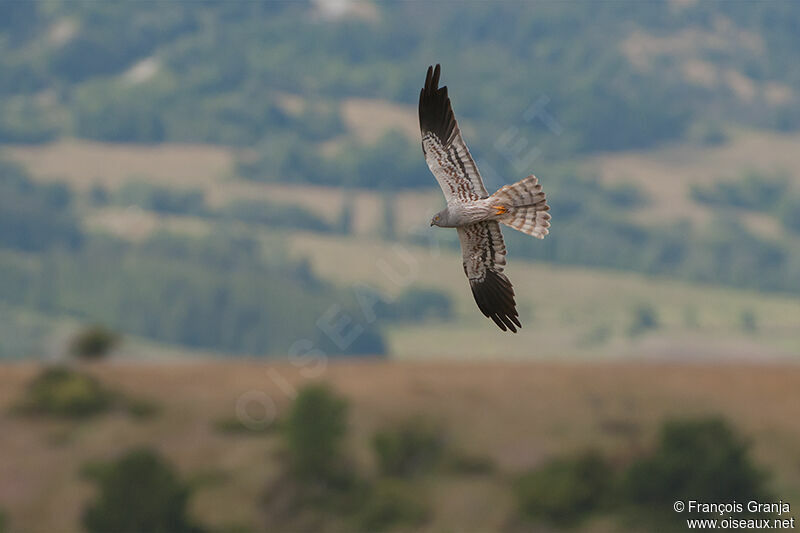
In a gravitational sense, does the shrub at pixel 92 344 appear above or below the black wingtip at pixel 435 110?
above

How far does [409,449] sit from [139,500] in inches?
777

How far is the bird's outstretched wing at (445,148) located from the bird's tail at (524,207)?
37 cm

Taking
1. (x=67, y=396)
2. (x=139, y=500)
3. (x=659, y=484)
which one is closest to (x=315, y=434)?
(x=139, y=500)

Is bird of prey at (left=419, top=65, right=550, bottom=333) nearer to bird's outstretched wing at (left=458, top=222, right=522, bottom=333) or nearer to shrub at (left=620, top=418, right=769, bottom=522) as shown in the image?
bird's outstretched wing at (left=458, top=222, right=522, bottom=333)

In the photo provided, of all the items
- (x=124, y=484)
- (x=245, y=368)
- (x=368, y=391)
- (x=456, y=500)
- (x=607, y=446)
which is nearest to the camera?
(x=124, y=484)

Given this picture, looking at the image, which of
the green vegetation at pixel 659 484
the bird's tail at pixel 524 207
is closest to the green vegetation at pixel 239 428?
the green vegetation at pixel 659 484

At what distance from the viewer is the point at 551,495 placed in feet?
246

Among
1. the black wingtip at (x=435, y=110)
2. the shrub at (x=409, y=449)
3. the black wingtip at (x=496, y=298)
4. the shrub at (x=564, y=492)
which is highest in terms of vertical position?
the shrub at (x=409, y=449)

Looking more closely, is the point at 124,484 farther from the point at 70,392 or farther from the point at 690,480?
the point at 690,480

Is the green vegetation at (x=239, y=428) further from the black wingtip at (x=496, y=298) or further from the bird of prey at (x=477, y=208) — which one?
the black wingtip at (x=496, y=298)

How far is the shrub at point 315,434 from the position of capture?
8119 cm

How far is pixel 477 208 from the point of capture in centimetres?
1516

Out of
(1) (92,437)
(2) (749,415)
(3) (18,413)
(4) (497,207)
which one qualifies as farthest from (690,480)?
(4) (497,207)

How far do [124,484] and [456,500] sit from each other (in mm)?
19307
